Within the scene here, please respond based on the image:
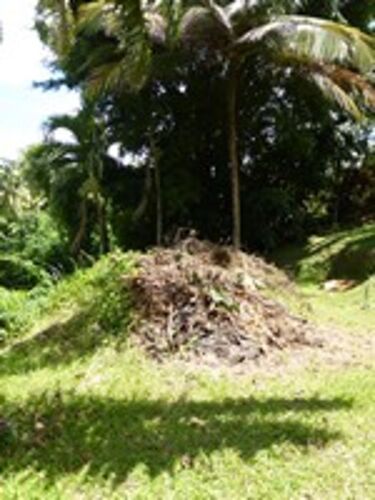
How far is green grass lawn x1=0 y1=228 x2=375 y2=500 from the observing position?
16.6 feet

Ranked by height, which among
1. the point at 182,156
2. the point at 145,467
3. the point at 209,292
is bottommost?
the point at 145,467

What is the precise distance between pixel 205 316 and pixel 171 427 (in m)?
2.44

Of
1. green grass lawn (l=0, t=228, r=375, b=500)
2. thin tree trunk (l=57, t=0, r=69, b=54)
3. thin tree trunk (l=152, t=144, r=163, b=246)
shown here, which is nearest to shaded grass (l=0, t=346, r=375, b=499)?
green grass lawn (l=0, t=228, r=375, b=500)

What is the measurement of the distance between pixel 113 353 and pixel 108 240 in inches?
478

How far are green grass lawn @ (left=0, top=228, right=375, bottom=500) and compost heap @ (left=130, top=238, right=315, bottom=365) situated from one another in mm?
310

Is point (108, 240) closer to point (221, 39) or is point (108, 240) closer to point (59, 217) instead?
point (59, 217)

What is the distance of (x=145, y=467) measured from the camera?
5340mm

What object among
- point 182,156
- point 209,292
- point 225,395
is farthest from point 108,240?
point 225,395

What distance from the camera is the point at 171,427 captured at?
610 centimetres

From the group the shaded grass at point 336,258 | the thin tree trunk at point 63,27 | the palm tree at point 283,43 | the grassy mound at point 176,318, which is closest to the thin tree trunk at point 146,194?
the palm tree at point 283,43

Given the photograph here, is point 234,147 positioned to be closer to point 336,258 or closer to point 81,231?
point 336,258

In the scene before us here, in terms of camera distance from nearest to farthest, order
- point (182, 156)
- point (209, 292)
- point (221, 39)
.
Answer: point (209, 292), point (221, 39), point (182, 156)

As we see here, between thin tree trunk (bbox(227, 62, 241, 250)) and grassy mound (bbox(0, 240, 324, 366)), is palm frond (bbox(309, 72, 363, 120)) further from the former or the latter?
grassy mound (bbox(0, 240, 324, 366))

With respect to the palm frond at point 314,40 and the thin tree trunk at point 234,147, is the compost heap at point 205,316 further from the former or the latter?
the thin tree trunk at point 234,147
